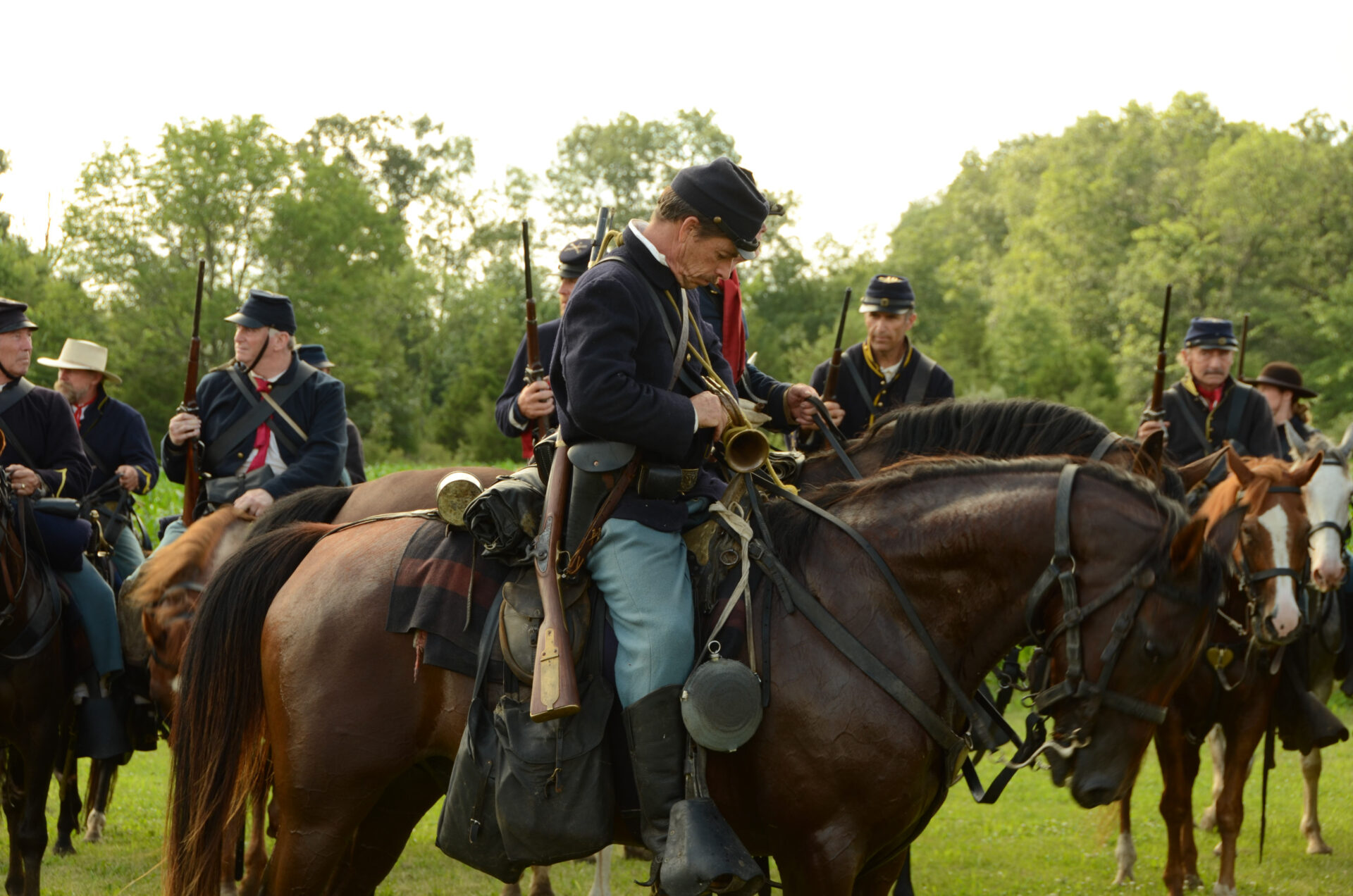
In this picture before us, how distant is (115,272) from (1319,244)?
4712 centimetres

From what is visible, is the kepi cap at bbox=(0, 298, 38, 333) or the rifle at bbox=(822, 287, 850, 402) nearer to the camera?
the kepi cap at bbox=(0, 298, 38, 333)

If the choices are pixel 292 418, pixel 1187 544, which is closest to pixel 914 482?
pixel 1187 544

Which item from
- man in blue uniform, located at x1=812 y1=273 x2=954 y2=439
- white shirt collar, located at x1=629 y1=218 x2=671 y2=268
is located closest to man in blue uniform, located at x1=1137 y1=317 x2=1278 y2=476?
man in blue uniform, located at x1=812 y1=273 x2=954 y2=439

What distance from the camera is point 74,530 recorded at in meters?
7.62

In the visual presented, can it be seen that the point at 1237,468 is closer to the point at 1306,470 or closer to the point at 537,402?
the point at 1306,470

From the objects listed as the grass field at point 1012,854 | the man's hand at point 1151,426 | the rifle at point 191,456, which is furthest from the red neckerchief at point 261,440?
the man's hand at point 1151,426

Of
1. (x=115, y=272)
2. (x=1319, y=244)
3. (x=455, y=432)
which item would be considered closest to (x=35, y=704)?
(x=455, y=432)

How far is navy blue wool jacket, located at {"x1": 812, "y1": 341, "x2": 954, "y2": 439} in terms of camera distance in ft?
26.1

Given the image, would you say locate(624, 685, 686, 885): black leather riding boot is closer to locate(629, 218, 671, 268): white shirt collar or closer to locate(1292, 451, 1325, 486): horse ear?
locate(629, 218, 671, 268): white shirt collar

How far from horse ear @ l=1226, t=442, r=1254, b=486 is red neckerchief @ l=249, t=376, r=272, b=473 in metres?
5.79

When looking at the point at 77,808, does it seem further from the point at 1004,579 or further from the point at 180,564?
the point at 1004,579

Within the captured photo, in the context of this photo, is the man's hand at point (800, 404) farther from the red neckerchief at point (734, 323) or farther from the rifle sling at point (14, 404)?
the rifle sling at point (14, 404)

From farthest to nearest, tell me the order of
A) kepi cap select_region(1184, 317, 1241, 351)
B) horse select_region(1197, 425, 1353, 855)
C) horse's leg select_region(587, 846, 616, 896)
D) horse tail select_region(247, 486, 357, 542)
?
kepi cap select_region(1184, 317, 1241, 351), horse select_region(1197, 425, 1353, 855), horse's leg select_region(587, 846, 616, 896), horse tail select_region(247, 486, 357, 542)

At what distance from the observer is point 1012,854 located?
31.2ft
